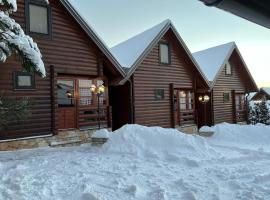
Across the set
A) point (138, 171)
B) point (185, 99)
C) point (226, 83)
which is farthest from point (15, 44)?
point (226, 83)

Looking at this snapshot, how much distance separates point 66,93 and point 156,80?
5645 mm

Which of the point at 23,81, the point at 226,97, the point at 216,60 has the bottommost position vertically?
the point at 226,97

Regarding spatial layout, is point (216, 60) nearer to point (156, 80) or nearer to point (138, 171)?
point (156, 80)

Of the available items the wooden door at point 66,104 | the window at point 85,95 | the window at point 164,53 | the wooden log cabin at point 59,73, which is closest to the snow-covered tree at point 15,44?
the wooden log cabin at point 59,73

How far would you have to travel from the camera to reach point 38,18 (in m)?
13.8

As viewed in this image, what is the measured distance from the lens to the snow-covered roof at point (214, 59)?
23.9 metres

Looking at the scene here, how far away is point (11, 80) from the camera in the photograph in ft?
41.6

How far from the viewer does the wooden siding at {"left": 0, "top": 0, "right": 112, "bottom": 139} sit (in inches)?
500

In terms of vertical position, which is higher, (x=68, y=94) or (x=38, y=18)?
(x=38, y=18)

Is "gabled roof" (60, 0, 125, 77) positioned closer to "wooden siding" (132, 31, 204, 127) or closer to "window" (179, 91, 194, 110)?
"wooden siding" (132, 31, 204, 127)

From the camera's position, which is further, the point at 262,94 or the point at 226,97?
the point at 262,94

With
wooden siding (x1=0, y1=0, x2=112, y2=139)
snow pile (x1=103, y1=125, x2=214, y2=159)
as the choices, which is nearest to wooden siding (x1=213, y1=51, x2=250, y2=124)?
wooden siding (x1=0, y1=0, x2=112, y2=139)

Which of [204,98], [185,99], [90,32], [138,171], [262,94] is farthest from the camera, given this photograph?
[262,94]

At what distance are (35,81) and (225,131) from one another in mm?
10011
